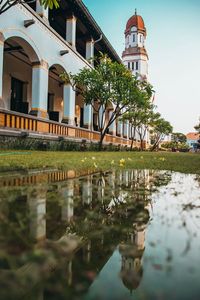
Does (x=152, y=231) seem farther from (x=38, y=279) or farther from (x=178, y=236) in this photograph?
(x=38, y=279)

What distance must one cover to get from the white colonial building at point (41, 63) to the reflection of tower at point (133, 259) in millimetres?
8317

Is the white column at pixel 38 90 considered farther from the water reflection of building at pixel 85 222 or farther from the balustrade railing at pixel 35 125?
the water reflection of building at pixel 85 222

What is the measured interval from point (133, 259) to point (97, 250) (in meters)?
0.11

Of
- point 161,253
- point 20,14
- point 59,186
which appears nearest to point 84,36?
point 20,14

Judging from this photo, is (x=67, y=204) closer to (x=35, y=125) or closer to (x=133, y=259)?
(x=133, y=259)

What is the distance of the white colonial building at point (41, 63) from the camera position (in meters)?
9.30

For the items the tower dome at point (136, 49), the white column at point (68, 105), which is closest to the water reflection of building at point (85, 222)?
the white column at point (68, 105)

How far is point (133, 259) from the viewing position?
66 cm

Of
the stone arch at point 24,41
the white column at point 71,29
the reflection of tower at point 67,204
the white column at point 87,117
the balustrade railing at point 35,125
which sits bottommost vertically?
the reflection of tower at point 67,204

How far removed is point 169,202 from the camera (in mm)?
1503

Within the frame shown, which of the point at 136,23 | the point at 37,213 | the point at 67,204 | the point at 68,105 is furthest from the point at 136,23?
the point at 37,213

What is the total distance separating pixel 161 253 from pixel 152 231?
0.21 meters

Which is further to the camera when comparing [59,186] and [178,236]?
[59,186]

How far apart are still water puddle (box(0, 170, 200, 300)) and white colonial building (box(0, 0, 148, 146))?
7934 mm
